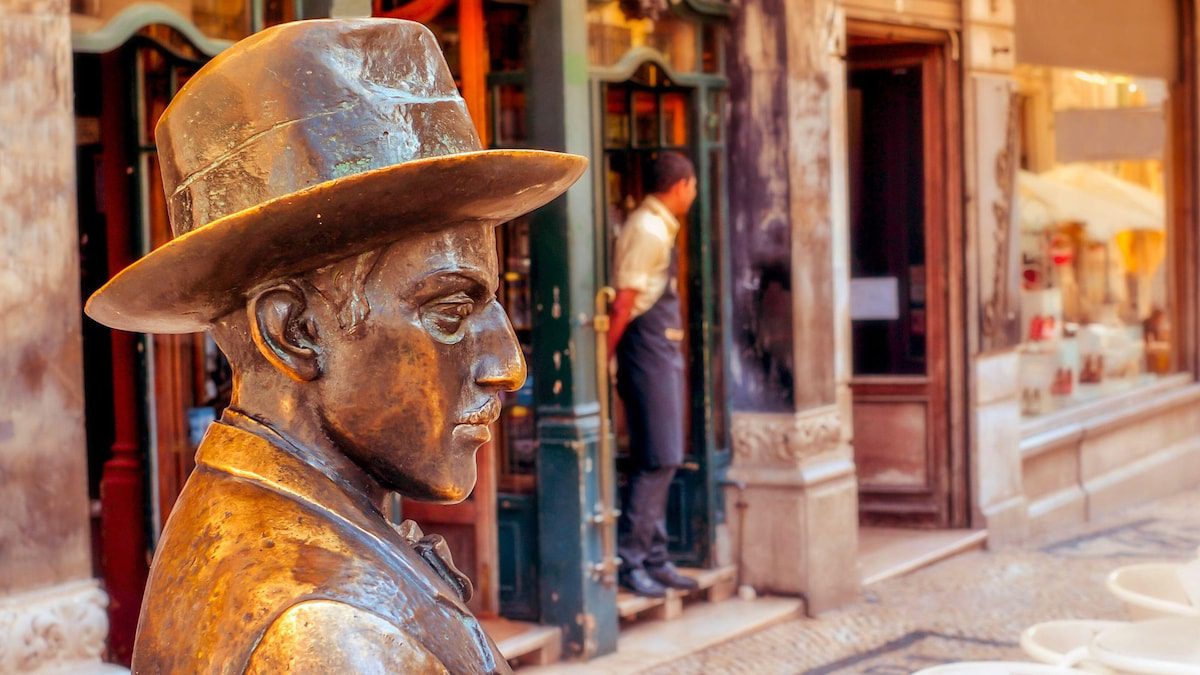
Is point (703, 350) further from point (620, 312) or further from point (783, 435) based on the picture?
point (620, 312)

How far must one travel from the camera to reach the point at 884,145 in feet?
32.4

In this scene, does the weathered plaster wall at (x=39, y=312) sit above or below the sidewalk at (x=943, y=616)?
above

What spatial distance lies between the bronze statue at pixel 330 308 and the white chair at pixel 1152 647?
84.3 inches

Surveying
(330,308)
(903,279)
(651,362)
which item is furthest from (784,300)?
(330,308)

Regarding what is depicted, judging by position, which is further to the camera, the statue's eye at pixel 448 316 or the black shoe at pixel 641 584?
the black shoe at pixel 641 584

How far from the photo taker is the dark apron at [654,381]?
23.6 feet

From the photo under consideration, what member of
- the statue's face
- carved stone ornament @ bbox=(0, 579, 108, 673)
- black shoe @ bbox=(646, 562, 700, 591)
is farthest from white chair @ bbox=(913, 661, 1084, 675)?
black shoe @ bbox=(646, 562, 700, 591)

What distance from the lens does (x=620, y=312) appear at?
23.0ft

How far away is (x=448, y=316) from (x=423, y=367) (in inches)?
2.4

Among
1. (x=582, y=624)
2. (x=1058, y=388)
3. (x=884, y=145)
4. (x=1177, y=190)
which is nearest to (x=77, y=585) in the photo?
(x=582, y=624)

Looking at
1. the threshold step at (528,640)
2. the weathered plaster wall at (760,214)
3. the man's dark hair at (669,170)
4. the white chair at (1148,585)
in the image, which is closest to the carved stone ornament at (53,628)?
the threshold step at (528,640)

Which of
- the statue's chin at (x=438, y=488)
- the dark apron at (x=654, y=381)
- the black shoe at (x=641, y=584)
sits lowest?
the black shoe at (x=641, y=584)

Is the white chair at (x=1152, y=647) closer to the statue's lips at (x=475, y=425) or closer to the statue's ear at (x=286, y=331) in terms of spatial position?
the statue's lips at (x=475, y=425)

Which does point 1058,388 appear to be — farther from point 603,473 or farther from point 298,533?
point 298,533
